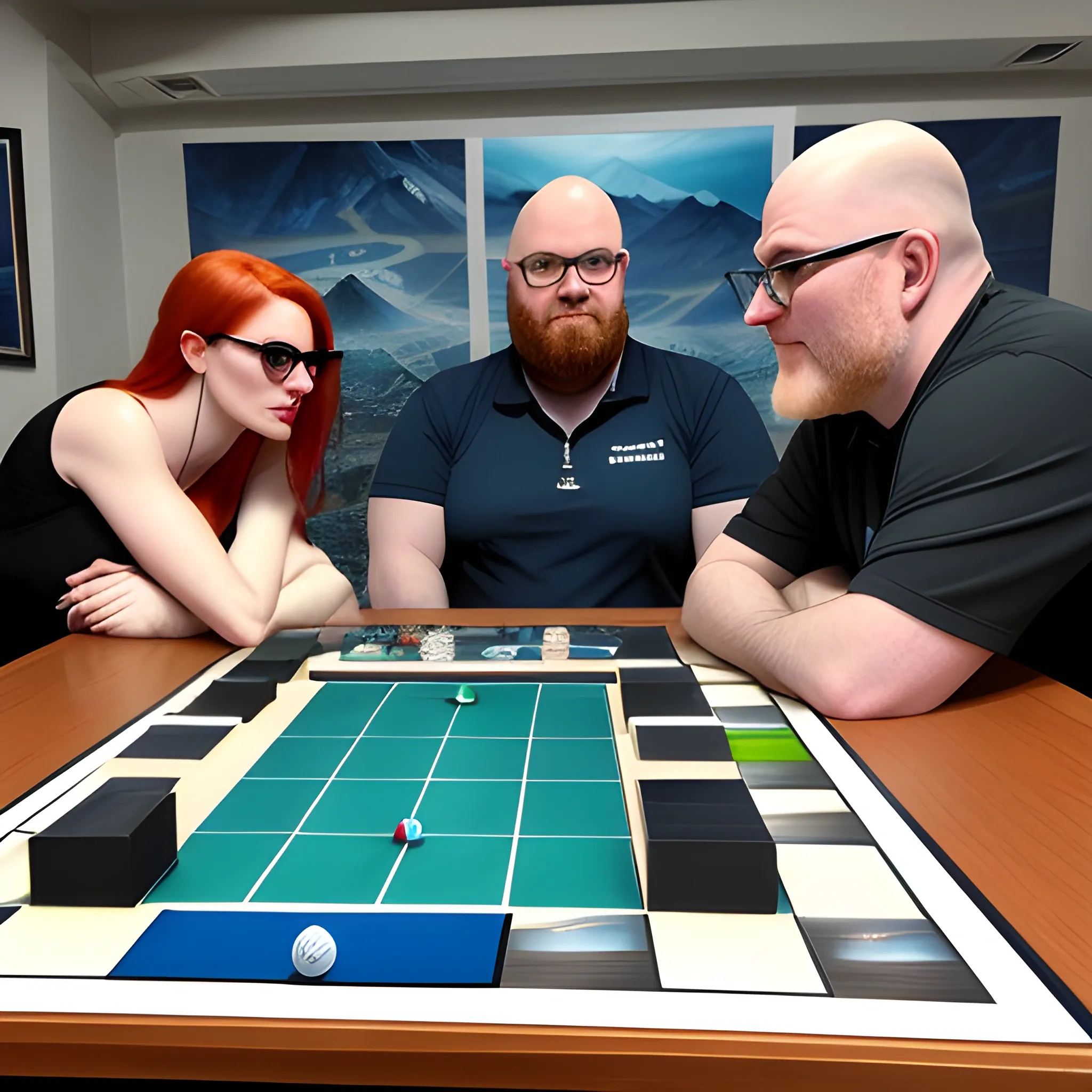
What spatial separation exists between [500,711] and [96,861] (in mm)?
529

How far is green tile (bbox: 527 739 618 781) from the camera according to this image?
0.94 m

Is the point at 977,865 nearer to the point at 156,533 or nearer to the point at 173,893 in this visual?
the point at 173,893

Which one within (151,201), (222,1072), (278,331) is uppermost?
(151,201)

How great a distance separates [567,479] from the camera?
2.20 m

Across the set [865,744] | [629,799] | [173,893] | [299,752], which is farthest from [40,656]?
[865,744]

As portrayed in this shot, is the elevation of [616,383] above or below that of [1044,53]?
below

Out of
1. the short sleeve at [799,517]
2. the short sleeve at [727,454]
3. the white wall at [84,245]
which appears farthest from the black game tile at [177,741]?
the white wall at [84,245]

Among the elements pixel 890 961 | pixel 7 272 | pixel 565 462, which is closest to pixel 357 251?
pixel 7 272

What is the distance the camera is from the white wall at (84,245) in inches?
129

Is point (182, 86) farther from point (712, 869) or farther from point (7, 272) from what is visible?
point (712, 869)

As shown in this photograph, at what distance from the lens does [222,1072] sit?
0.58m

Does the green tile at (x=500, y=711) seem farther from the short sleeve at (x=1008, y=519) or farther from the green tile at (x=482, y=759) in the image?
the short sleeve at (x=1008, y=519)

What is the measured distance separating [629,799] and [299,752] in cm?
38

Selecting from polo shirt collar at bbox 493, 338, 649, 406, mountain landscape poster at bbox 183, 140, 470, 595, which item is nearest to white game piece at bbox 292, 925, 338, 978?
polo shirt collar at bbox 493, 338, 649, 406
